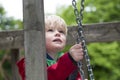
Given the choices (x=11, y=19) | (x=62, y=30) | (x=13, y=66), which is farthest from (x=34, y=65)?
(x=11, y=19)

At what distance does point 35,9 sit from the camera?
1.83 meters

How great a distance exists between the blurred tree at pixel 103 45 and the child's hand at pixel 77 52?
1145 cm

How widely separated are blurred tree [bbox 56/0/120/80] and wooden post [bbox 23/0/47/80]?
11.5 meters

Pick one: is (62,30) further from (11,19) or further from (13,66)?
(11,19)

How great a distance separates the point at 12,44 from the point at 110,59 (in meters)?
10.9

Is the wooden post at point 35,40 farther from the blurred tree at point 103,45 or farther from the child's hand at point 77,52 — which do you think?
the blurred tree at point 103,45

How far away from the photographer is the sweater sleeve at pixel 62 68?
75.7 inches

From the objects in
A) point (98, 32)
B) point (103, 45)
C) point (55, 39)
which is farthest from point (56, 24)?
point (103, 45)

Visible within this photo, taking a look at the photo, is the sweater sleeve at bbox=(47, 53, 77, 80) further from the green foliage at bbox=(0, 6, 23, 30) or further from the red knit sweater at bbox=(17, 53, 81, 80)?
the green foliage at bbox=(0, 6, 23, 30)

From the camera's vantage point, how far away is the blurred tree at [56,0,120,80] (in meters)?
14.0

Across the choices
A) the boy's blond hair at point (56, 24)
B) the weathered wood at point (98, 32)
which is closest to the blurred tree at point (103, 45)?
the weathered wood at point (98, 32)

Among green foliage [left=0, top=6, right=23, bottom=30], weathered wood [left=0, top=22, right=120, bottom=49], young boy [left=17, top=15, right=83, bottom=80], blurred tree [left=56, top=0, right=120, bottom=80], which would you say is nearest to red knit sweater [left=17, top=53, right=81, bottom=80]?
young boy [left=17, top=15, right=83, bottom=80]

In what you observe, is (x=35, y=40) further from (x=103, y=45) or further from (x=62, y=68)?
(x=103, y=45)

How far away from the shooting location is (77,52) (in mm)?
1854
